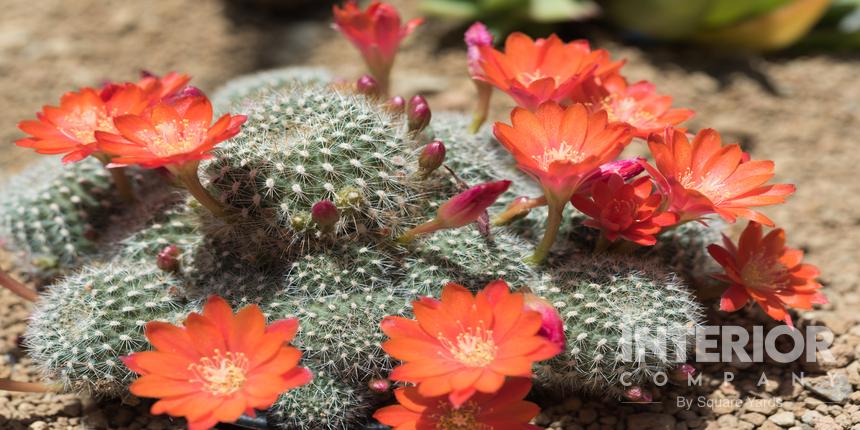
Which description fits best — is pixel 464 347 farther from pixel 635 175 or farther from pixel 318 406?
pixel 635 175

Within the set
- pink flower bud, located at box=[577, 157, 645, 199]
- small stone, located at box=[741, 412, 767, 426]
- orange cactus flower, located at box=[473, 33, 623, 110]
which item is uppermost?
orange cactus flower, located at box=[473, 33, 623, 110]

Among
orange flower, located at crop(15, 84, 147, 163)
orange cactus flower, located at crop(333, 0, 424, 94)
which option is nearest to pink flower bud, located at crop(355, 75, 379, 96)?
orange cactus flower, located at crop(333, 0, 424, 94)

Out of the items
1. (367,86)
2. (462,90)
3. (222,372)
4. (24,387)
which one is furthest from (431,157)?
(462,90)

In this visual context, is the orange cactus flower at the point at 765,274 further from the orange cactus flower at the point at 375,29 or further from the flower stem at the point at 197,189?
the flower stem at the point at 197,189

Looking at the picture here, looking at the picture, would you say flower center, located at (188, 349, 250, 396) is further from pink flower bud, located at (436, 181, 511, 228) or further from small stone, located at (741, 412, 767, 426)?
Result: small stone, located at (741, 412, 767, 426)

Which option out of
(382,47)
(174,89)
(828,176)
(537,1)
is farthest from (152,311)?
(828,176)

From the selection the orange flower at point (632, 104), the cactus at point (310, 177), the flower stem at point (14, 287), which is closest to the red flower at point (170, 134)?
the cactus at point (310, 177)

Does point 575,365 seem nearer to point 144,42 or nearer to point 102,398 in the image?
point 102,398
